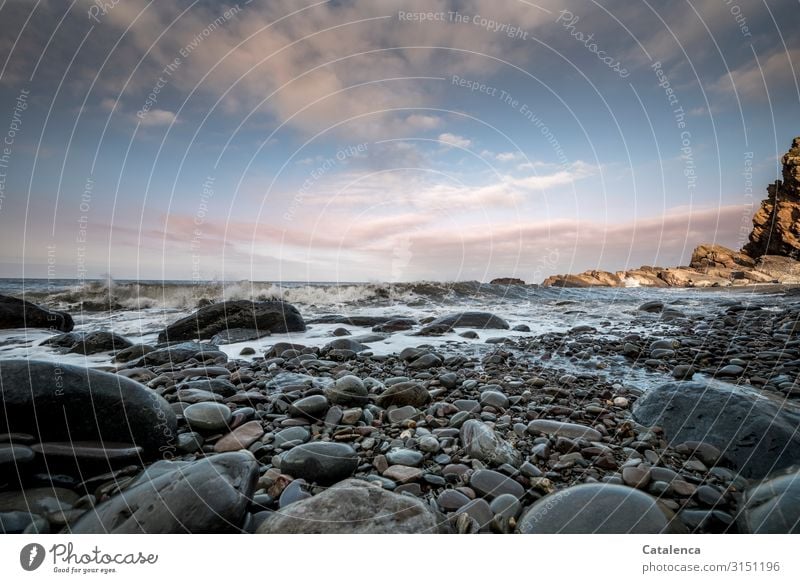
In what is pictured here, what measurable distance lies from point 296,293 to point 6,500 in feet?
55.1

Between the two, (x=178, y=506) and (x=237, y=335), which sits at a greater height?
(x=178, y=506)

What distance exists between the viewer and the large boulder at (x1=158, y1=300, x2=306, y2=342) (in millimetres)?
7578

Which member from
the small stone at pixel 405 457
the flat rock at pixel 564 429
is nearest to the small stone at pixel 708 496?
the flat rock at pixel 564 429

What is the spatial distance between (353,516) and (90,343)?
23.6ft

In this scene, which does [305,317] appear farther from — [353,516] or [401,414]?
[353,516]

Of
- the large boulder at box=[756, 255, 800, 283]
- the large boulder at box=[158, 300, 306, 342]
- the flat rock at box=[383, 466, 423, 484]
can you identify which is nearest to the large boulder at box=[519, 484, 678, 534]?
the flat rock at box=[383, 466, 423, 484]

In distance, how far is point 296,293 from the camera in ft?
59.6

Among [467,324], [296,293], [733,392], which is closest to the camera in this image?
[733,392]

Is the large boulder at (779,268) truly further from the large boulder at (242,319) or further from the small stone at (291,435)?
the small stone at (291,435)

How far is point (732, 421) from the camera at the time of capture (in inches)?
97.7

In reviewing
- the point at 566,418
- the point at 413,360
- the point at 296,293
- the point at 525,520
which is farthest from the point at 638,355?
the point at 296,293

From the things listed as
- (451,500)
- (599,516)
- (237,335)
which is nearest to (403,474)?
(451,500)

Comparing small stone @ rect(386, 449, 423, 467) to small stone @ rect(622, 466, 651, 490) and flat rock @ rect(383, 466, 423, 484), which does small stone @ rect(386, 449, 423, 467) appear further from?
small stone @ rect(622, 466, 651, 490)
